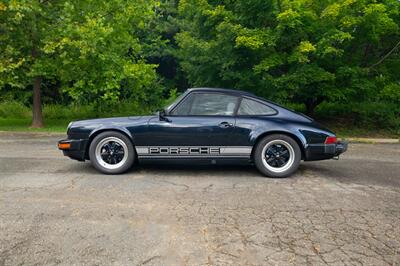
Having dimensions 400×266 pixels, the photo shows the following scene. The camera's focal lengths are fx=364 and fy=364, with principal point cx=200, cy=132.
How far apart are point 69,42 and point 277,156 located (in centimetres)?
840

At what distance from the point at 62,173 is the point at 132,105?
45.3 feet

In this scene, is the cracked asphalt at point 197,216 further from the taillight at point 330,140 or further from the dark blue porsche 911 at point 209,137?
the taillight at point 330,140

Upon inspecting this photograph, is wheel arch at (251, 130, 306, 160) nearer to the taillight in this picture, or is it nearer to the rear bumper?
the rear bumper

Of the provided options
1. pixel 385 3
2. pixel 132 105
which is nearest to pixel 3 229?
pixel 385 3

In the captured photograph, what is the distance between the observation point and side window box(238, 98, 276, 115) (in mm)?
5910

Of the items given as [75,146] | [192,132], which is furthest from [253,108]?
[75,146]

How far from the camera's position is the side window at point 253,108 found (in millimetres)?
5910

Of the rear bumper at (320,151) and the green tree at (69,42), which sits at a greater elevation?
the green tree at (69,42)

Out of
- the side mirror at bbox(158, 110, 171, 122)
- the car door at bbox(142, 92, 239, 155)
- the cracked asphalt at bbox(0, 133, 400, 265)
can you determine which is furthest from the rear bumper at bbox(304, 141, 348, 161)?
the side mirror at bbox(158, 110, 171, 122)

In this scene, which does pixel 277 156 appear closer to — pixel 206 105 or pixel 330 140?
pixel 330 140

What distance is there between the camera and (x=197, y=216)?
13.1 feet

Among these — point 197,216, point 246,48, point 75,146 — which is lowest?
point 197,216

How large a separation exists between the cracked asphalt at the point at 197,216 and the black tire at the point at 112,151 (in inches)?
6.0

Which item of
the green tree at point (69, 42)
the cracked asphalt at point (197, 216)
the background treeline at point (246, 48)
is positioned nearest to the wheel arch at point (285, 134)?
the cracked asphalt at point (197, 216)
